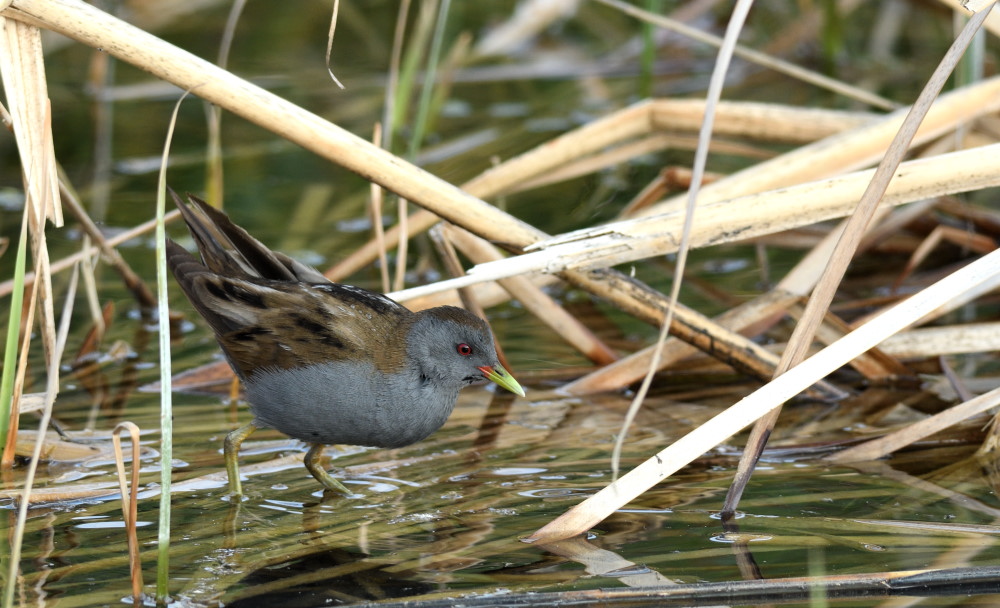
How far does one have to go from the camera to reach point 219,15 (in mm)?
7379

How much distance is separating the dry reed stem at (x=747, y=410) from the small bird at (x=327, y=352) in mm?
529

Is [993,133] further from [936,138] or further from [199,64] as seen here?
[199,64]

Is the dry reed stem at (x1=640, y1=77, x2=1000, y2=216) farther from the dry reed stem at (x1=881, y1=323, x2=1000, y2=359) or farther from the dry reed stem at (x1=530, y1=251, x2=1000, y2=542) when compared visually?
the dry reed stem at (x1=530, y1=251, x2=1000, y2=542)

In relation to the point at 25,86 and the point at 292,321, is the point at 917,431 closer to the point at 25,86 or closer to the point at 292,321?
the point at 292,321

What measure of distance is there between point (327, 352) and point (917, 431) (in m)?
1.43

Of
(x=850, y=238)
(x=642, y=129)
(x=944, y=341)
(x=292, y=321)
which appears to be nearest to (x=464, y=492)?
(x=292, y=321)

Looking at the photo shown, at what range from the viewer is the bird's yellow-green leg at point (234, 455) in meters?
2.78

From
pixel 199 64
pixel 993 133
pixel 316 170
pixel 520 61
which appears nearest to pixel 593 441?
pixel 199 64

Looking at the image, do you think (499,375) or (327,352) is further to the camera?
(499,375)

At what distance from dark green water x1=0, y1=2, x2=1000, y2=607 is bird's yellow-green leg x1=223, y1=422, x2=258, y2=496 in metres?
0.05

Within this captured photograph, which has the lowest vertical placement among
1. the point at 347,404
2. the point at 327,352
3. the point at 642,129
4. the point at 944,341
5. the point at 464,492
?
the point at 464,492

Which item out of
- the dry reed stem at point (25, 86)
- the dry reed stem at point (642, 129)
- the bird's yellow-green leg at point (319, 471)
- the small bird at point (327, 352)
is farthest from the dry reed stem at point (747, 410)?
the dry reed stem at point (642, 129)

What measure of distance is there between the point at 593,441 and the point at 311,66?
14.8 feet

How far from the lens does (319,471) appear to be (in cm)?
282
